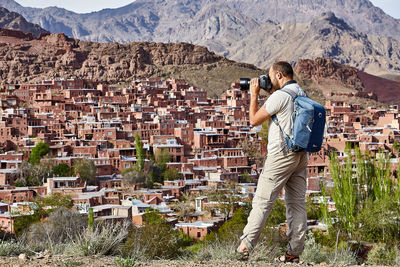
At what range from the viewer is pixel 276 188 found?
5355 millimetres

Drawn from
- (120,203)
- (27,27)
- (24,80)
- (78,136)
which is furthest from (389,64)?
(120,203)

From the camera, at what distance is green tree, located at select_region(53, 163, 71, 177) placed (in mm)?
30562

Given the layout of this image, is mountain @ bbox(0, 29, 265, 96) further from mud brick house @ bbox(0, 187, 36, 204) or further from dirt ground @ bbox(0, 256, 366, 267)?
dirt ground @ bbox(0, 256, 366, 267)

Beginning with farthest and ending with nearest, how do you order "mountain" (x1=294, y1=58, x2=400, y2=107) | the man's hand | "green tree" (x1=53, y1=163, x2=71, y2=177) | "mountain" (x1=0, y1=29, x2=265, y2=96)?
"mountain" (x1=294, y1=58, x2=400, y2=107) → "mountain" (x1=0, y1=29, x2=265, y2=96) → "green tree" (x1=53, y1=163, x2=71, y2=177) → the man's hand

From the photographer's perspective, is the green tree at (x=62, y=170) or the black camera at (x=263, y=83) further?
the green tree at (x=62, y=170)

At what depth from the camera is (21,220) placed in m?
21.5

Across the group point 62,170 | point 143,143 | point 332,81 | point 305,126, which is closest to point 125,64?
point 332,81

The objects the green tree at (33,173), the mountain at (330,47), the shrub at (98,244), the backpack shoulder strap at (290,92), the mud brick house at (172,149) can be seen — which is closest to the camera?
the backpack shoulder strap at (290,92)

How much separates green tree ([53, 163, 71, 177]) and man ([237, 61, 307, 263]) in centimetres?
2603

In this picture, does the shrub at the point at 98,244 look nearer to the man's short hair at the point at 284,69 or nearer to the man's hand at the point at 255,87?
the man's hand at the point at 255,87

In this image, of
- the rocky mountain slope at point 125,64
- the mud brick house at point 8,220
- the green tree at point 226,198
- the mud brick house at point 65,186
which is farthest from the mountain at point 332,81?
the mud brick house at point 8,220

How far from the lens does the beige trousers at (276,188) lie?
532cm

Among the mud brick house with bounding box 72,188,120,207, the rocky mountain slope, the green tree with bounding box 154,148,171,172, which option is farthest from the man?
the rocky mountain slope

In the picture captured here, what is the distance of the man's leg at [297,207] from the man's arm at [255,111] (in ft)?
1.91
